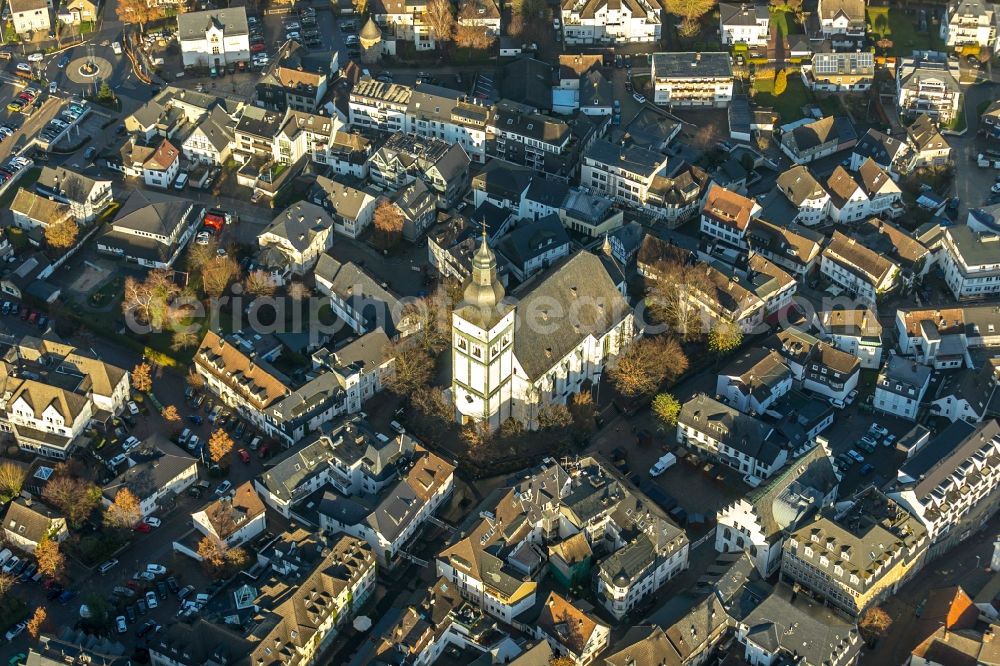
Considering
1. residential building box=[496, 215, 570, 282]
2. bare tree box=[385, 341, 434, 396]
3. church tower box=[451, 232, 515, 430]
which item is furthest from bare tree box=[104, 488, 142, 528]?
residential building box=[496, 215, 570, 282]

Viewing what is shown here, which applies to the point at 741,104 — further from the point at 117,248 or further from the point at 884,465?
the point at 117,248

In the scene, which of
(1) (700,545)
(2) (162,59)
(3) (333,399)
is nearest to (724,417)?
(1) (700,545)

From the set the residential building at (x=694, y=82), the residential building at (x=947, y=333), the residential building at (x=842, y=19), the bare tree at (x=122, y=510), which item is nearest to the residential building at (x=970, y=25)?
the residential building at (x=842, y=19)

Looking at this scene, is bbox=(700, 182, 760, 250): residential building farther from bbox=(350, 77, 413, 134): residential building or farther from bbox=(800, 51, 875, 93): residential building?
bbox=(350, 77, 413, 134): residential building

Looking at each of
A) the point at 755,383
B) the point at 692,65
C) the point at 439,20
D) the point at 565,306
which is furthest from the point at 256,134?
the point at 755,383

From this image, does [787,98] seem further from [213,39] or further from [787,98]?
[213,39]

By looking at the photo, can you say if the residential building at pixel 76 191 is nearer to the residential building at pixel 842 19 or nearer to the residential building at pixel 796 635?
the residential building at pixel 796 635
